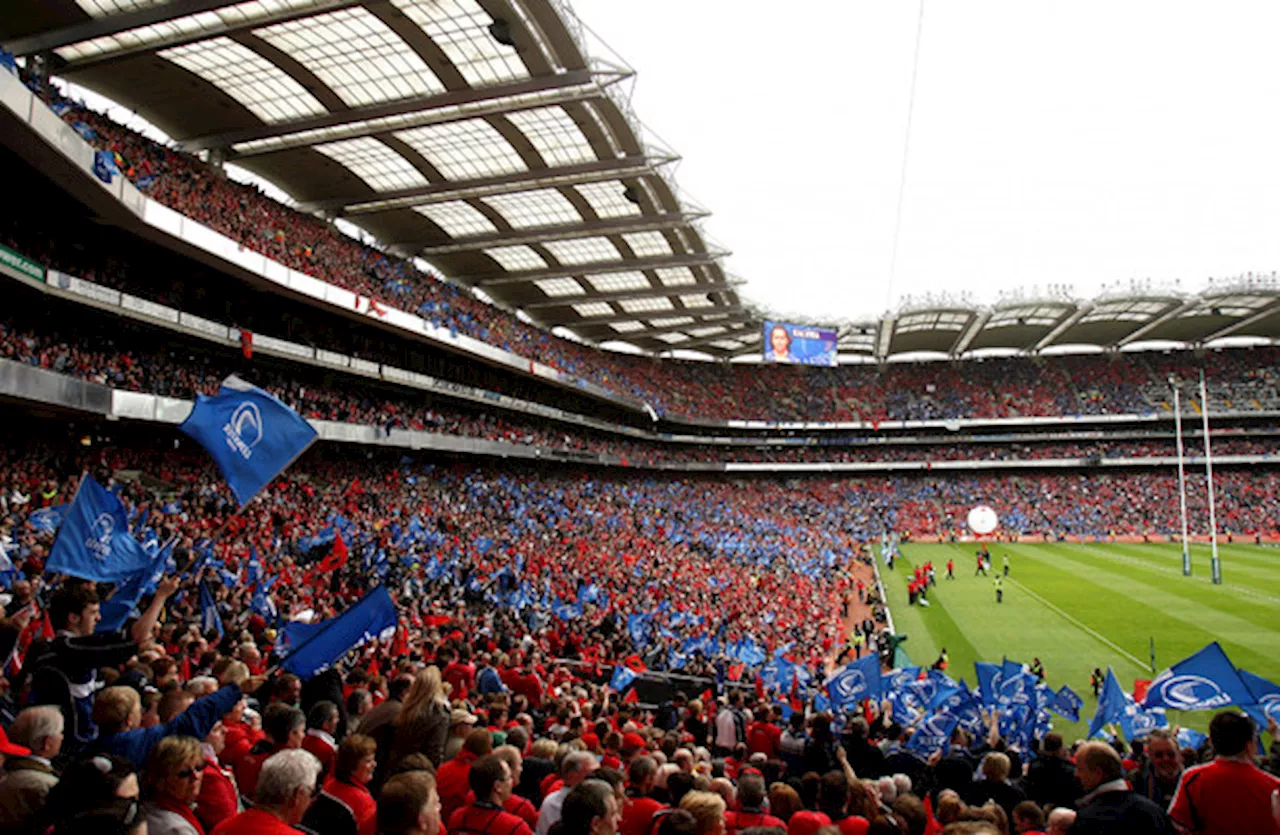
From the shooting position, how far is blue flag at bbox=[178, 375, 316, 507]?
291 inches

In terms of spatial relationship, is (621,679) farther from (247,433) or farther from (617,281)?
(617,281)

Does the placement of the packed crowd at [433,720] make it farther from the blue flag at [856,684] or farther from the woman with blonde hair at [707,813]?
the blue flag at [856,684]

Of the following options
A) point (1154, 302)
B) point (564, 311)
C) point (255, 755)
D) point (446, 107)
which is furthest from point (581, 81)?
point (1154, 302)

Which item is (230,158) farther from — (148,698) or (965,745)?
(965,745)

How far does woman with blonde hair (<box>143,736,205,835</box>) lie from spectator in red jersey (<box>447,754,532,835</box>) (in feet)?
3.81

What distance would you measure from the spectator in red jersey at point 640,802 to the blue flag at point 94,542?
244 inches

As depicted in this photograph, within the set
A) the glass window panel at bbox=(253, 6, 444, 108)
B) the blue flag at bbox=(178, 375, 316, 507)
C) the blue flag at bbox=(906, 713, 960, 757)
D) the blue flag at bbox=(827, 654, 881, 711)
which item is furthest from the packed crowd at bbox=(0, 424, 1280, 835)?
the glass window panel at bbox=(253, 6, 444, 108)

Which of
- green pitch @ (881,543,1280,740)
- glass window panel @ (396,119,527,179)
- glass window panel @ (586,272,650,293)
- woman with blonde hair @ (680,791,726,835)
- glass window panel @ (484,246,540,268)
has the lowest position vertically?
green pitch @ (881,543,1280,740)

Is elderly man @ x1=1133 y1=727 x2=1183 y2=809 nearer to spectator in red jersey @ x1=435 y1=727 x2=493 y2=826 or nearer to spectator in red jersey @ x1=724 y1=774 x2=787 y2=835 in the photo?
spectator in red jersey @ x1=724 y1=774 x2=787 y2=835

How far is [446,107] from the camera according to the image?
78.6ft

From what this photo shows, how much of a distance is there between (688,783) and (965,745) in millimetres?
5882

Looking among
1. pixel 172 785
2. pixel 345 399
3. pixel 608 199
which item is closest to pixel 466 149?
pixel 608 199

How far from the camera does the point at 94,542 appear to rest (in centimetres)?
846

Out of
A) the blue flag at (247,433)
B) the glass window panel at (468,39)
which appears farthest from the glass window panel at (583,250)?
the blue flag at (247,433)
